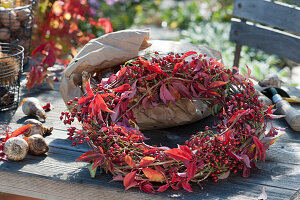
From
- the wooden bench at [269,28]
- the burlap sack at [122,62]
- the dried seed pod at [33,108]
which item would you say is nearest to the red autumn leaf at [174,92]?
the burlap sack at [122,62]

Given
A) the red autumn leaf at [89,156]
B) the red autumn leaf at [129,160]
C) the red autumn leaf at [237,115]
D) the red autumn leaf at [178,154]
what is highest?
the red autumn leaf at [237,115]

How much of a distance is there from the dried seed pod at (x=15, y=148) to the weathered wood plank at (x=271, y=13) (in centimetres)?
174

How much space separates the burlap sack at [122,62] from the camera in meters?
1.56

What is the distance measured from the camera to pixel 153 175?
1142 mm

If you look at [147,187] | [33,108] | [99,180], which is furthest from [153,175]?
[33,108]

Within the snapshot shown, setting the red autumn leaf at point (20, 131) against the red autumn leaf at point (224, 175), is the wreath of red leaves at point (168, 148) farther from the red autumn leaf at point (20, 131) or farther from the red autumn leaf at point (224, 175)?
the red autumn leaf at point (20, 131)

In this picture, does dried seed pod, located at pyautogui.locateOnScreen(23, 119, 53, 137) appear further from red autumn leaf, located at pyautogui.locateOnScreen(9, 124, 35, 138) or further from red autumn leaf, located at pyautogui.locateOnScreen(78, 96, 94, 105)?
red autumn leaf, located at pyautogui.locateOnScreen(78, 96, 94, 105)

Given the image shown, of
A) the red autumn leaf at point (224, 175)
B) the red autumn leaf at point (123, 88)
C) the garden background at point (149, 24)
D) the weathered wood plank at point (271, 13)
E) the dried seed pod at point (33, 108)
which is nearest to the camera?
the red autumn leaf at point (224, 175)

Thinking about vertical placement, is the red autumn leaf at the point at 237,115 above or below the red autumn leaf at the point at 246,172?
above

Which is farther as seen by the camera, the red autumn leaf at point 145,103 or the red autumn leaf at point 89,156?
the red autumn leaf at point 145,103

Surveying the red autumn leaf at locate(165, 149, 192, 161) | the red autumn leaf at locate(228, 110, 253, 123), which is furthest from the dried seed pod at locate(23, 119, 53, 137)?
the red autumn leaf at locate(228, 110, 253, 123)

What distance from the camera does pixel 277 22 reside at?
248 centimetres

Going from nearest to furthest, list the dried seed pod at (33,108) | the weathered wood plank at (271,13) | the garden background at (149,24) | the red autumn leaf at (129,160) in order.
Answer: the red autumn leaf at (129,160)
the dried seed pod at (33,108)
the weathered wood plank at (271,13)
the garden background at (149,24)

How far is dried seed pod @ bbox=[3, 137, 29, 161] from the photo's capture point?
1.32 meters
